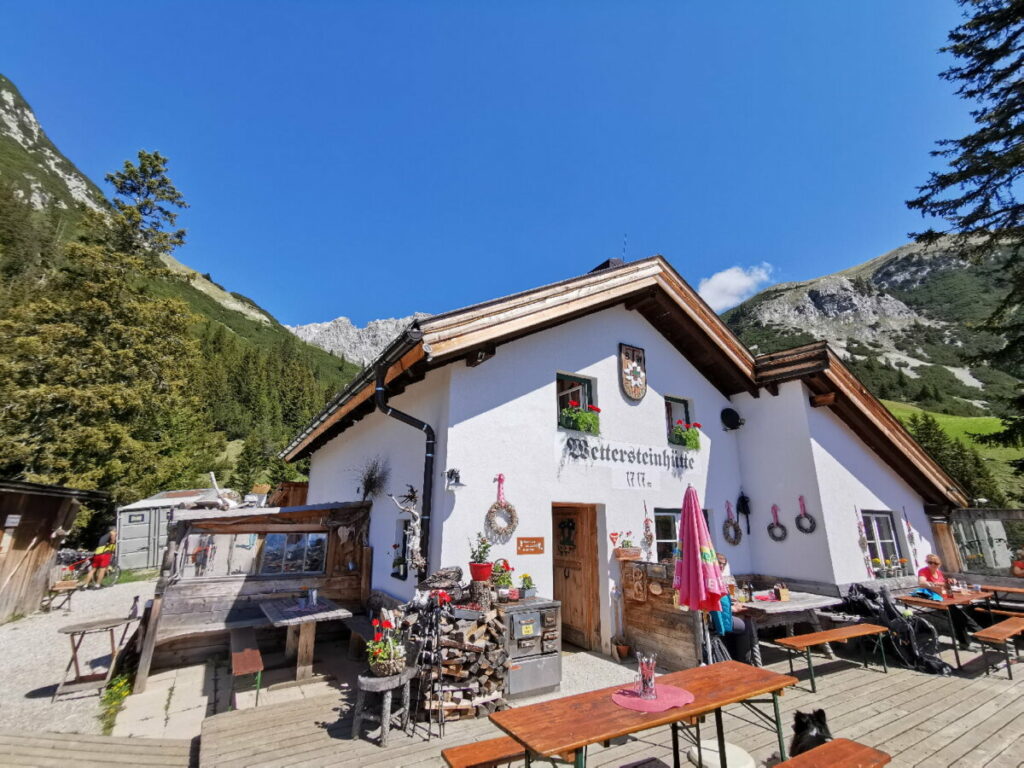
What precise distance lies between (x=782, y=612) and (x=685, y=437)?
3738 mm

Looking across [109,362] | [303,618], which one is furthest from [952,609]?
[109,362]

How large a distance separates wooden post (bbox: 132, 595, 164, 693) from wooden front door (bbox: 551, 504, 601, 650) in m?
6.95

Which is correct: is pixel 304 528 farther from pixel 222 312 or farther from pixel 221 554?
pixel 222 312

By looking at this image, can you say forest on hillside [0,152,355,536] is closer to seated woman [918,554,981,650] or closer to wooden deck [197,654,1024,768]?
wooden deck [197,654,1024,768]

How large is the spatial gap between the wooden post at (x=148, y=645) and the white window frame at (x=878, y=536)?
1449cm

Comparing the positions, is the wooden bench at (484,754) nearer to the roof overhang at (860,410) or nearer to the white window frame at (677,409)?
the white window frame at (677,409)

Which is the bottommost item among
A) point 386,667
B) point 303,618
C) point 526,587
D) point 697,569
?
point 386,667

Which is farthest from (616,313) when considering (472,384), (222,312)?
(222,312)

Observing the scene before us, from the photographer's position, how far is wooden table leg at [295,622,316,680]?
24.5ft

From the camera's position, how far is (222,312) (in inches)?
4663

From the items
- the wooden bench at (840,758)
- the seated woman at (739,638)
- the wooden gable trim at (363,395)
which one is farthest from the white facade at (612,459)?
the wooden bench at (840,758)

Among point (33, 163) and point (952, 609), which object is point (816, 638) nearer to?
point (952, 609)

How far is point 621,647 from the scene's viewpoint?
8.17 m

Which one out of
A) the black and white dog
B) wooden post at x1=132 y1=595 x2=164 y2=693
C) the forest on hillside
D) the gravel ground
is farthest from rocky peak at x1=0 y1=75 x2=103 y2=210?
the black and white dog
